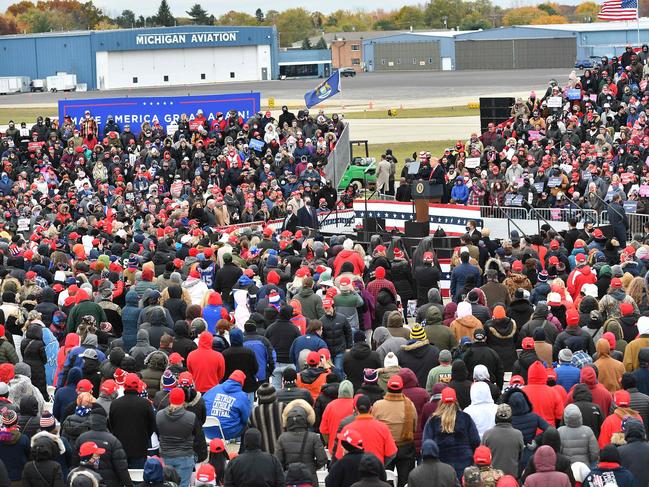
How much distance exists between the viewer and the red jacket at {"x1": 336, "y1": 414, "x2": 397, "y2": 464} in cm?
1045

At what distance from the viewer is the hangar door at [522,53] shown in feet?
394

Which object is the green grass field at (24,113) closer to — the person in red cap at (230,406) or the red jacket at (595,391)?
the person in red cap at (230,406)

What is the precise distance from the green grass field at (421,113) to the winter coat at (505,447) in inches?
2208

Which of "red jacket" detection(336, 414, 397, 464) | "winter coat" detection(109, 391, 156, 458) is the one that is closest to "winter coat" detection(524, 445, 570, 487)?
"red jacket" detection(336, 414, 397, 464)

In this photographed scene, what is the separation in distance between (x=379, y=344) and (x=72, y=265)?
24.6 feet

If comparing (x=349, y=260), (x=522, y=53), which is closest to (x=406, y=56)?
(x=522, y=53)

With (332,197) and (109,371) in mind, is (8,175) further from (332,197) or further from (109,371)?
(109,371)

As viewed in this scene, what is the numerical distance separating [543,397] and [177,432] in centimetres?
338

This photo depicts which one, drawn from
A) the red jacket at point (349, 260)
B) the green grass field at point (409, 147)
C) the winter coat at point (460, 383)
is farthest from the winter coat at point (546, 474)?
the green grass field at point (409, 147)

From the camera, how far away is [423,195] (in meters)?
25.9

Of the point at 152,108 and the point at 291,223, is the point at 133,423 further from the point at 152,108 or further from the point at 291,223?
the point at 152,108

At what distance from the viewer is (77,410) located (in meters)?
11.2

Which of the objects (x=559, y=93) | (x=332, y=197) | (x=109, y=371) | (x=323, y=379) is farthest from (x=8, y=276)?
(x=559, y=93)

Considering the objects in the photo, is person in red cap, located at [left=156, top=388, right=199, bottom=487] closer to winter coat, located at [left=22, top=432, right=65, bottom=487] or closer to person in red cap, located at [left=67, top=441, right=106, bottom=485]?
person in red cap, located at [left=67, top=441, right=106, bottom=485]
